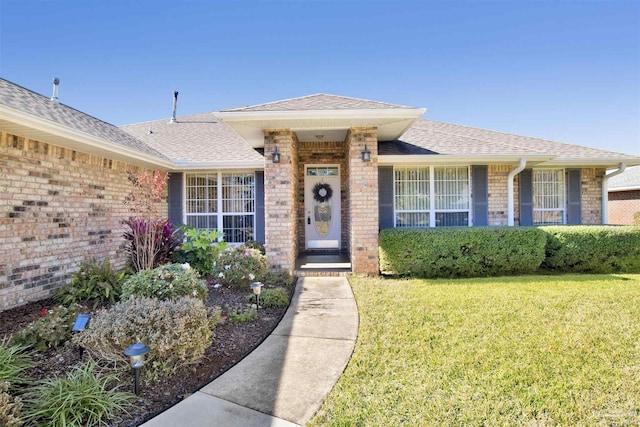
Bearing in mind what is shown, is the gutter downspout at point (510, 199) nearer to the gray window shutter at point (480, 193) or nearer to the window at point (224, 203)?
the gray window shutter at point (480, 193)

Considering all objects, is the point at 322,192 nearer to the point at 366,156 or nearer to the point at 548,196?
the point at 366,156

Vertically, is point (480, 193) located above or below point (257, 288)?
above

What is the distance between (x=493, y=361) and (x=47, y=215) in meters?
7.02

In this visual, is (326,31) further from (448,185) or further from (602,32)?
(602,32)

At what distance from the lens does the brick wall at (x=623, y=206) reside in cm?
1616

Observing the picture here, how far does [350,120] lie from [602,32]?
820cm

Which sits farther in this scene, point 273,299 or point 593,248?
point 593,248

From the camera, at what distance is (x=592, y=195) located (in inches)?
366

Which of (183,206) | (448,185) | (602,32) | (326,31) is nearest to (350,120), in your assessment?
(448,185)

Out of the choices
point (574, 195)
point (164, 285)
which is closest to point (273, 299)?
point (164, 285)

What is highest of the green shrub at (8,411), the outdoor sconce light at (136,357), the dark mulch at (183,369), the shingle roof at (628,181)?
the shingle roof at (628,181)

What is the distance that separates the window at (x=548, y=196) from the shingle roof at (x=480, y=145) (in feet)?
2.18

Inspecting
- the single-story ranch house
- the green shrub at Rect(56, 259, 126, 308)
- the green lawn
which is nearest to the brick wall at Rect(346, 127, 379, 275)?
the single-story ranch house

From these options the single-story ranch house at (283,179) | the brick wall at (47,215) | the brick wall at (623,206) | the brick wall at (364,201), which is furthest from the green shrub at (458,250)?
the brick wall at (623,206)
